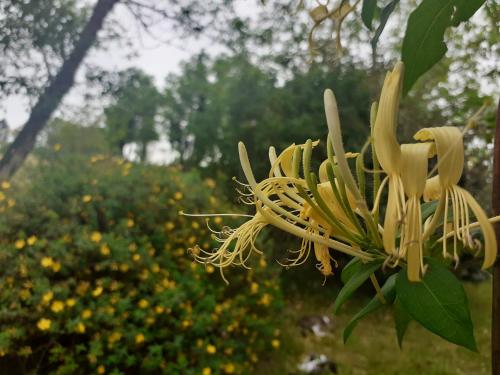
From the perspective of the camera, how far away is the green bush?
1706 millimetres

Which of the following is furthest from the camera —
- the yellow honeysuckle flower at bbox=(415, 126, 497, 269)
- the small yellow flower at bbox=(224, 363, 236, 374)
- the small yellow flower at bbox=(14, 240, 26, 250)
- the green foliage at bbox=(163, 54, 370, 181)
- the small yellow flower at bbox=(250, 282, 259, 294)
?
the green foliage at bbox=(163, 54, 370, 181)

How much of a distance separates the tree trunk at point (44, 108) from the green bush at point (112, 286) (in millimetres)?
1008

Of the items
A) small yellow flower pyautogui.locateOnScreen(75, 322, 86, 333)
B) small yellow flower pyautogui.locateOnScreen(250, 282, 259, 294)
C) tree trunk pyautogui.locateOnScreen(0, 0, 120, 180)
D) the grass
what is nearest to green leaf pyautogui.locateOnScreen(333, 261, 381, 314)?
small yellow flower pyautogui.locateOnScreen(75, 322, 86, 333)

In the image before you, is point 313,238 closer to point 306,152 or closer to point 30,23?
point 306,152

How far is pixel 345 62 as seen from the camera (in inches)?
169

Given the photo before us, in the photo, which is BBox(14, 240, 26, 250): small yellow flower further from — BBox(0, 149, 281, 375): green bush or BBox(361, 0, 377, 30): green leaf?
BBox(361, 0, 377, 30): green leaf

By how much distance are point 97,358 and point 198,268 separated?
A: 613 mm

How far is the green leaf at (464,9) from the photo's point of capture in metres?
0.32

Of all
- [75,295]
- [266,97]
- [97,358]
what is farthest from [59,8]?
[97,358]

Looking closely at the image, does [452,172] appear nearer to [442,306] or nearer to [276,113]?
[442,306]

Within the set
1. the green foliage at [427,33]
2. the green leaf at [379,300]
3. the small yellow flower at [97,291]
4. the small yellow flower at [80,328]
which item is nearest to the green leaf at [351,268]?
the green leaf at [379,300]

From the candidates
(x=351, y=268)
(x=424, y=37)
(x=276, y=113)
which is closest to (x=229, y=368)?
(x=351, y=268)

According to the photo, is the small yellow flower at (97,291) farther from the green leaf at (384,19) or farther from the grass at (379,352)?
the green leaf at (384,19)

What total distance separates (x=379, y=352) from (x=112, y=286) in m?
1.75
